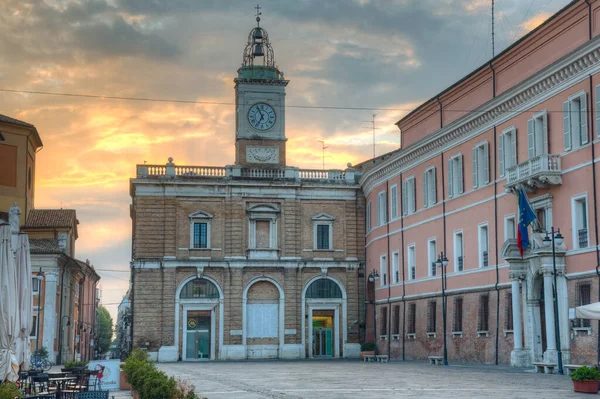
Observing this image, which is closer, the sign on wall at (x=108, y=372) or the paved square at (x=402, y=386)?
the paved square at (x=402, y=386)

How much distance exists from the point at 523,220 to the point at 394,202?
20561 mm

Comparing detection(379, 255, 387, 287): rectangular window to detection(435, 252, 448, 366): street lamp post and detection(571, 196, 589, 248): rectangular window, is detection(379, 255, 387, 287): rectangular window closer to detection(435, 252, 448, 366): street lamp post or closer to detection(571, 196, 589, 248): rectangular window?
detection(435, 252, 448, 366): street lamp post

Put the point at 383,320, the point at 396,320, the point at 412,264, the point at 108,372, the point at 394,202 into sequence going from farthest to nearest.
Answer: the point at 383,320 → the point at 394,202 → the point at 396,320 → the point at 412,264 → the point at 108,372

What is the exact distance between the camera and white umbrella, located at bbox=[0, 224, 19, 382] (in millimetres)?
21203

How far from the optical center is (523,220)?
123 feet

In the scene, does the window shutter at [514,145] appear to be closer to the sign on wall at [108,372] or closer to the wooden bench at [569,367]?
the wooden bench at [569,367]

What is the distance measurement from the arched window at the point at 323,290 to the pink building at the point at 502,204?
6594 millimetres

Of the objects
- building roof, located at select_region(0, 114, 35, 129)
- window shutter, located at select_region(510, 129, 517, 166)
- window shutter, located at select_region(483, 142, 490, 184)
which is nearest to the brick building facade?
building roof, located at select_region(0, 114, 35, 129)

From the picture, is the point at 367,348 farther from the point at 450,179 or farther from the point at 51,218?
the point at 51,218

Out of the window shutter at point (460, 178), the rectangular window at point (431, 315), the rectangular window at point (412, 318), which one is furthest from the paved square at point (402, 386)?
the rectangular window at point (412, 318)

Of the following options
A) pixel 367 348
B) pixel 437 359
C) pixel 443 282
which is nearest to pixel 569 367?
pixel 437 359

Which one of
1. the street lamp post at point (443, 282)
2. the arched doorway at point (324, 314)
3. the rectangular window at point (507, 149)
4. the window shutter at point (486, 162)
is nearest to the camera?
the rectangular window at point (507, 149)

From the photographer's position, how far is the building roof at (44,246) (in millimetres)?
63906

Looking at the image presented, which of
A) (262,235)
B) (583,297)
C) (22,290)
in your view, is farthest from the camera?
(262,235)
